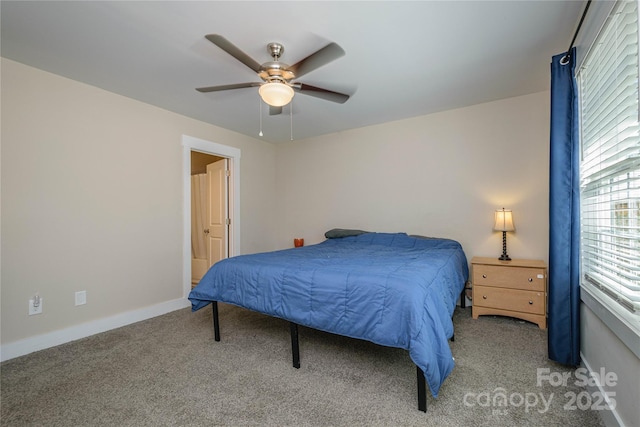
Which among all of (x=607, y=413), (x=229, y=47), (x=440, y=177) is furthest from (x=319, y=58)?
(x=607, y=413)

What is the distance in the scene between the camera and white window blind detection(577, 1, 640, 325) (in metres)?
1.19

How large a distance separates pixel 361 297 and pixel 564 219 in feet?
4.66

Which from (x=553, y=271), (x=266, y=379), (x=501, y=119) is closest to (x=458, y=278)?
(x=553, y=271)

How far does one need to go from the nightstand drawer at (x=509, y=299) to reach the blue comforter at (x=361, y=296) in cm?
57

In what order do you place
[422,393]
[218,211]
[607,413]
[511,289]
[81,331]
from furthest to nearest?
[218,211] → [511,289] → [81,331] → [422,393] → [607,413]

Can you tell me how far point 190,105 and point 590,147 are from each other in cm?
349

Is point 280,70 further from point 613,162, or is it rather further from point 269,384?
point 269,384

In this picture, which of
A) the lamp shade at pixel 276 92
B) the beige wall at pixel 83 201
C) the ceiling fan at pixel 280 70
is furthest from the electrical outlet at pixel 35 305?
the lamp shade at pixel 276 92

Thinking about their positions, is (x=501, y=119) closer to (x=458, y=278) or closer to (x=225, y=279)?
(x=458, y=278)

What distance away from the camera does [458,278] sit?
7.91ft

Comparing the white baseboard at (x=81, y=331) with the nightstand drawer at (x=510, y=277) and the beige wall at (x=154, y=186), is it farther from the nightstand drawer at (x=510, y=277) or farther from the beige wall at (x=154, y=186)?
the nightstand drawer at (x=510, y=277)

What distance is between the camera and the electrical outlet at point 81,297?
2559 mm

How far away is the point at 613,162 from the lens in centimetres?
138

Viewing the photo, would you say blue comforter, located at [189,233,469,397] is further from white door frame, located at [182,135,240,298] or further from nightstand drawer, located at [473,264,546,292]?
white door frame, located at [182,135,240,298]
